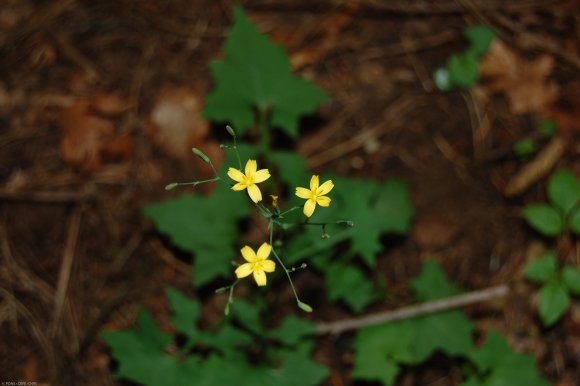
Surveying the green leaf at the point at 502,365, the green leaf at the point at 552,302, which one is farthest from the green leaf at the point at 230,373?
the green leaf at the point at 552,302

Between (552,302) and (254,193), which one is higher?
(254,193)

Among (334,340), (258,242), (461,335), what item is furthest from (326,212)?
(461,335)

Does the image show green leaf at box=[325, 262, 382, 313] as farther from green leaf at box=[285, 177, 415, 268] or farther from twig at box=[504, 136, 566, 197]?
twig at box=[504, 136, 566, 197]

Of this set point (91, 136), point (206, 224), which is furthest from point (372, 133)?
point (91, 136)

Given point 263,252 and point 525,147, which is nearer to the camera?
point 263,252

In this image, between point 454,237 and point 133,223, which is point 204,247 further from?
point 454,237

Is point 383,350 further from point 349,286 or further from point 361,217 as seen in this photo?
point 361,217
